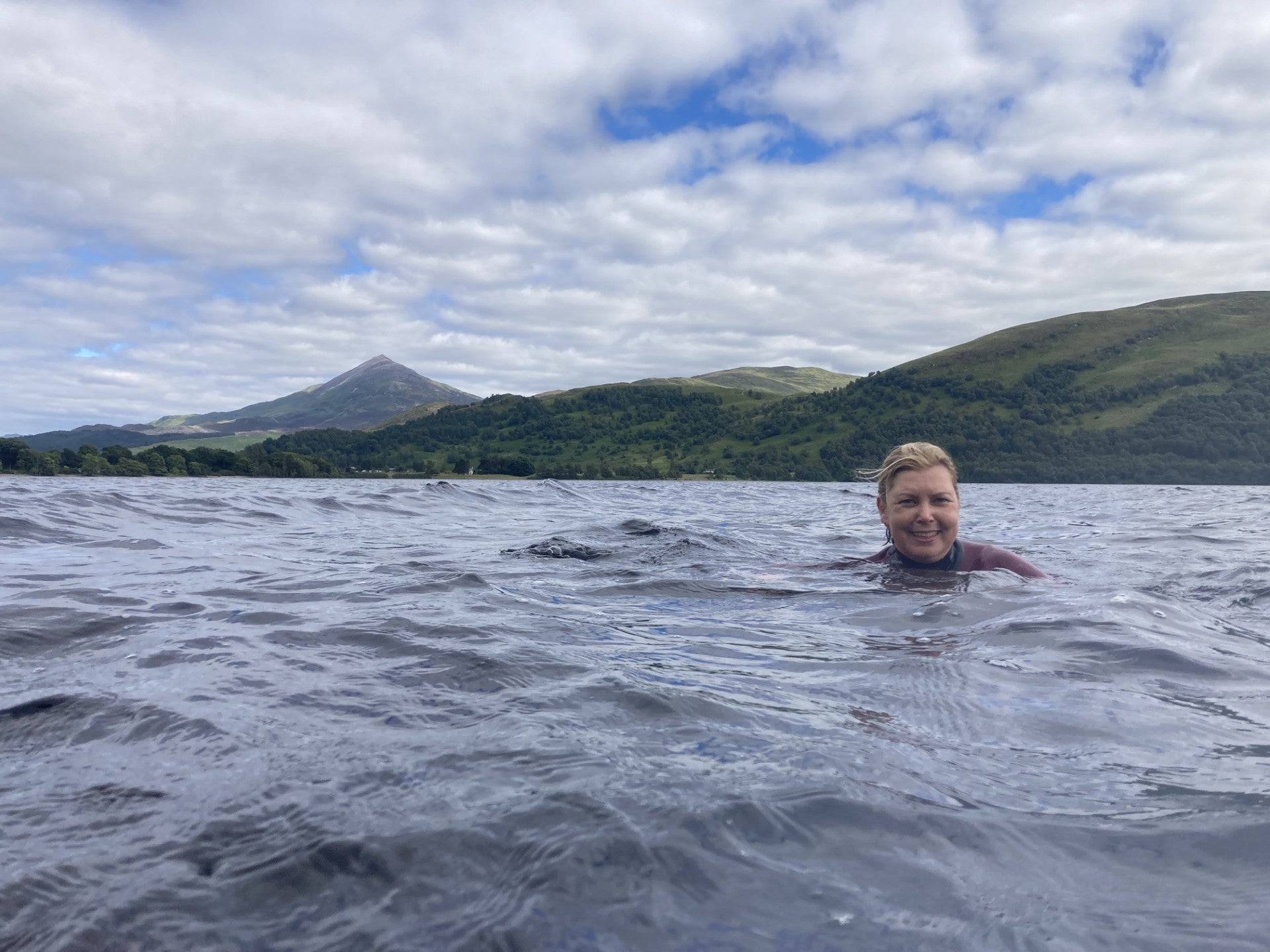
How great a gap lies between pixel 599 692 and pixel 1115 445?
128 metres

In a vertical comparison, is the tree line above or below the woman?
above

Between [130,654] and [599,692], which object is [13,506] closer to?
[130,654]

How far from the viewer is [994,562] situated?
8852mm

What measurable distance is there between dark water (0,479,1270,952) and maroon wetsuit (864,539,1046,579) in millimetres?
1258

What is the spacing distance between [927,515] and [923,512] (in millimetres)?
49

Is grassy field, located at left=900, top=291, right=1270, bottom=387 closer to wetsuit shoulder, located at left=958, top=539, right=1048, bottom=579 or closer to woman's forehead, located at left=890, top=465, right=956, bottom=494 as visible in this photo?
wetsuit shoulder, located at left=958, top=539, right=1048, bottom=579

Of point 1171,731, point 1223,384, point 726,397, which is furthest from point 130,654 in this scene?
point 726,397

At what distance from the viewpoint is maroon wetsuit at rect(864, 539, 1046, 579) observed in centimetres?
877

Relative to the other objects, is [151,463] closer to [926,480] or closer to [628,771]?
[926,480]

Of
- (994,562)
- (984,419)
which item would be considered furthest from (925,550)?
(984,419)

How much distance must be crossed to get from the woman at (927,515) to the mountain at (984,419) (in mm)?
103191

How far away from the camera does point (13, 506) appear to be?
52.9 ft

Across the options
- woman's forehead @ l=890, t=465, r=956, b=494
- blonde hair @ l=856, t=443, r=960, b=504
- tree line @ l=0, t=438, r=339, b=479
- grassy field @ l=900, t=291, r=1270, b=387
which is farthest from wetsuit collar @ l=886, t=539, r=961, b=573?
grassy field @ l=900, t=291, r=1270, b=387

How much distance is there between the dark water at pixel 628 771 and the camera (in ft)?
7.06
